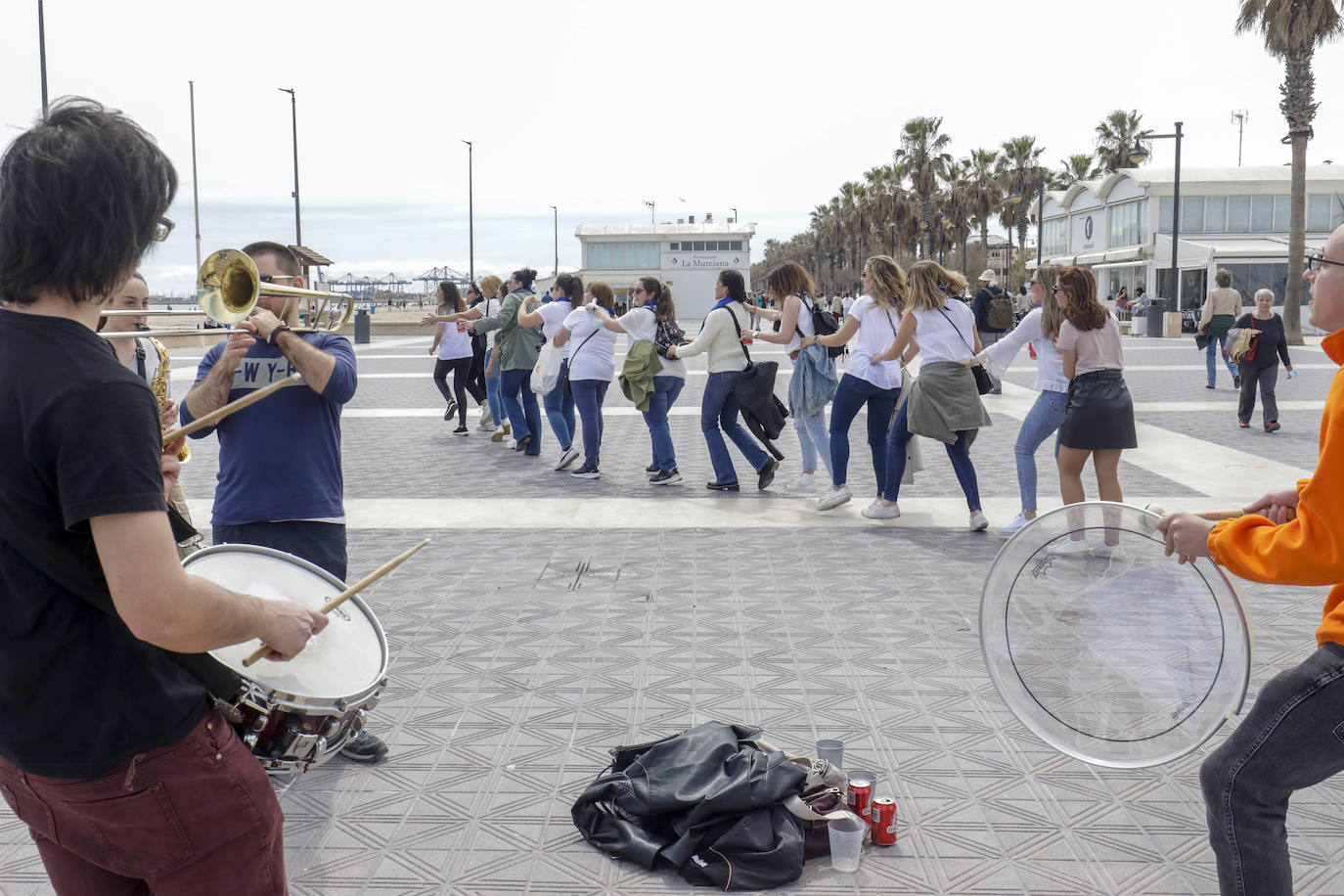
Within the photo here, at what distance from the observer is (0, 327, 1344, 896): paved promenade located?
3107 mm

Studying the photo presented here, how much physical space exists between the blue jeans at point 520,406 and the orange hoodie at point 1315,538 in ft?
29.3

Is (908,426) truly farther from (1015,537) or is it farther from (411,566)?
(1015,537)

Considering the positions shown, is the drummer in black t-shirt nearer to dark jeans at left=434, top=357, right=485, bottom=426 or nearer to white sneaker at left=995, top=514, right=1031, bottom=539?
white sneaker at left=995, top=514, right=1031, bottom=539

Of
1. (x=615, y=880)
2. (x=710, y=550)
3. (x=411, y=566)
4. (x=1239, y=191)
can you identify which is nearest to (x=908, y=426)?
(x=710, y=550)

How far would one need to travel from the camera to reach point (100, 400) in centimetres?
154

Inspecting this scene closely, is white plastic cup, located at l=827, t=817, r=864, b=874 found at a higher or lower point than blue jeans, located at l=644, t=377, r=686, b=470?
lower

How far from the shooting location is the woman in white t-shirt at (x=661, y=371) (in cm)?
934

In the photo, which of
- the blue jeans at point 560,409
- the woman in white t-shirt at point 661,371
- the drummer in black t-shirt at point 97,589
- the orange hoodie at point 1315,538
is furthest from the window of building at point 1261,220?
the drummer in black t-shirt at point 97,589

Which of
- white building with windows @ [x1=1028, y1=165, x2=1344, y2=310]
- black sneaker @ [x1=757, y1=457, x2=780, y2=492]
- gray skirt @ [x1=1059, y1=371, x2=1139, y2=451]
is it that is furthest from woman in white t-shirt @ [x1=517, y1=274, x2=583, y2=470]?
white building with windows @ [x1=1028, y1=165, x2=1344, y2=310]

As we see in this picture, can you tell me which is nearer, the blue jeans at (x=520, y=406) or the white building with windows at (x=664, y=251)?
the blue jeans at (x=520, y=406)

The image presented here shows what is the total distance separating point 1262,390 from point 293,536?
1108 cm

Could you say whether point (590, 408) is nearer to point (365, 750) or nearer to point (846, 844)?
point (365, 750)

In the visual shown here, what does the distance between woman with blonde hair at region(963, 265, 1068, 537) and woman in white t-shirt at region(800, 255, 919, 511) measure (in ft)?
2.29

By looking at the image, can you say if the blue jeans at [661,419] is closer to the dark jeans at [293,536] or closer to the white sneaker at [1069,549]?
the dark jeans at [293,536]
